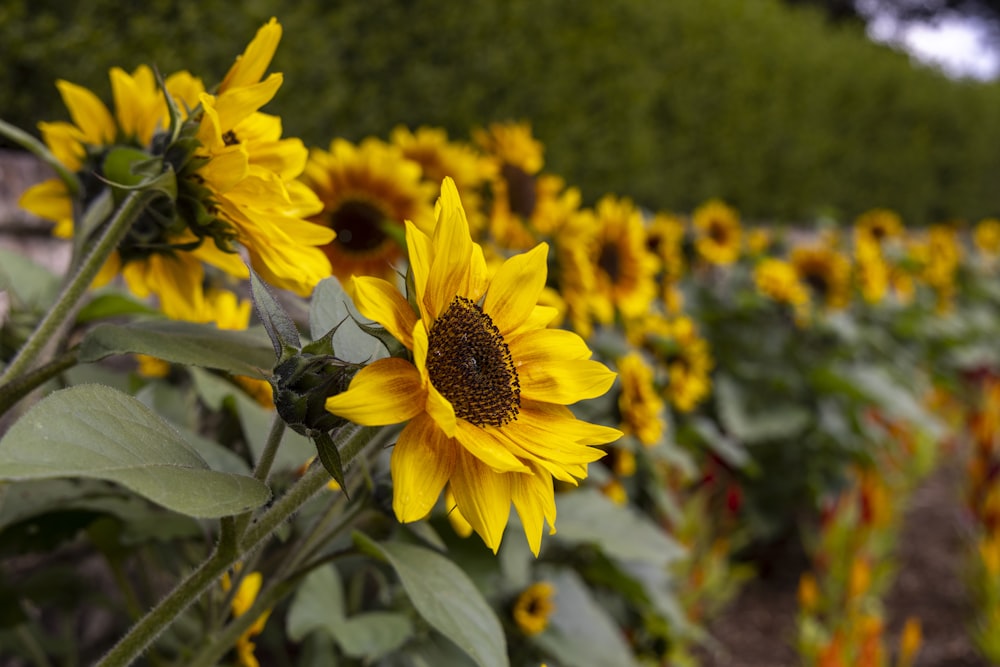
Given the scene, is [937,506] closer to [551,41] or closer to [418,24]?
[551,41]

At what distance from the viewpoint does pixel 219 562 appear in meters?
0.58

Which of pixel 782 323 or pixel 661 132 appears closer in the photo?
pixel 782 323

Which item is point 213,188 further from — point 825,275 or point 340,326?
point 825,275

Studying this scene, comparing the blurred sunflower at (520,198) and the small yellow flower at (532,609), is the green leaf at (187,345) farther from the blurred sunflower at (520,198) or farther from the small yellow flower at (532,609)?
the blurred sunflower at (520,198)

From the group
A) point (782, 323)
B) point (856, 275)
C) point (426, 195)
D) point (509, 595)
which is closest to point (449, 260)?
point (509, 595)

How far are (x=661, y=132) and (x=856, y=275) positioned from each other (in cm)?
152

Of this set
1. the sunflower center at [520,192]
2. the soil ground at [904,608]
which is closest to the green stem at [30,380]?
the sunflower center at [520,192]

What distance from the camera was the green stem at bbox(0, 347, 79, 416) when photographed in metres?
0.67

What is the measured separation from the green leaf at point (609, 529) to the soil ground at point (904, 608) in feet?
4.05

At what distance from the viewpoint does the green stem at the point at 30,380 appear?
67 cm

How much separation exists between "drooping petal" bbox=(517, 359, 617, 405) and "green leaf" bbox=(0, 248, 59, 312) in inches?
25.2

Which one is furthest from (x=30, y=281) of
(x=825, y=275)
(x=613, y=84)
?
(x=613, y=84)

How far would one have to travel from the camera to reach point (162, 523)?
860 millimetres

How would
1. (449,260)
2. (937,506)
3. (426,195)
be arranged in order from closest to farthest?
1. (449,260)
2. (426,195)
3. (937,506)
